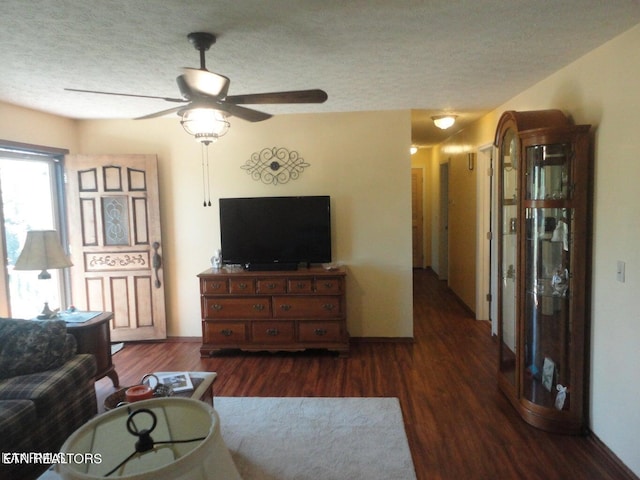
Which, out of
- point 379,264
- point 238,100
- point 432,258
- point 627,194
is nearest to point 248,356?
point 379,264

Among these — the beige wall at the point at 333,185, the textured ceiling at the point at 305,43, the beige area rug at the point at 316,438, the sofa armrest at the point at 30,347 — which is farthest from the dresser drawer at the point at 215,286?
the textured ceiling at the point at 305,43

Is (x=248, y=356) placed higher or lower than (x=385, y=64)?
lower

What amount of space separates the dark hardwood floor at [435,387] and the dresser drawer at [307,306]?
0.42 m

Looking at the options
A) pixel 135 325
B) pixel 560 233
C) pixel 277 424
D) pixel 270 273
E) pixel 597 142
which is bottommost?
pixel 277 424

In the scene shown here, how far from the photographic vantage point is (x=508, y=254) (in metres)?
3.18

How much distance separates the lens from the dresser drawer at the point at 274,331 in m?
4.05

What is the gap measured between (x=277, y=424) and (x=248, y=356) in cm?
134

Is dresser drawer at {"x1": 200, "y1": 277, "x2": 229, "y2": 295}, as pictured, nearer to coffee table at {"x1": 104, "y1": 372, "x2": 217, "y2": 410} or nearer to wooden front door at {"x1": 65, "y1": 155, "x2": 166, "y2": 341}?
wooden front door at {"x1": 65, "y1": 155, "x2": 166, "y2": 341}

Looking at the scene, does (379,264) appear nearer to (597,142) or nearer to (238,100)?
(597,142)

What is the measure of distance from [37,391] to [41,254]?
1.18 m

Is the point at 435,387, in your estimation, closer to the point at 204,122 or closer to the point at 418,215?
the point at 204,122

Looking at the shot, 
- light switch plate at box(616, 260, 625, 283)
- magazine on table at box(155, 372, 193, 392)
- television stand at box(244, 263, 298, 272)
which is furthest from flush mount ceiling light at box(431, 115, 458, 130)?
magazine on table at box(155, 372, 193, 392)

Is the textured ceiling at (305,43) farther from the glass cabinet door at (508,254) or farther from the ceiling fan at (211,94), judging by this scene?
the glass cabinet door at (508,254)

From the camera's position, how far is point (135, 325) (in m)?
4.52
